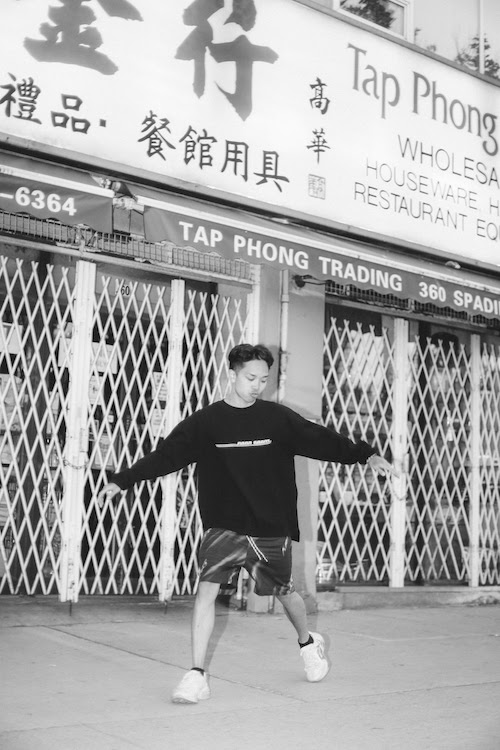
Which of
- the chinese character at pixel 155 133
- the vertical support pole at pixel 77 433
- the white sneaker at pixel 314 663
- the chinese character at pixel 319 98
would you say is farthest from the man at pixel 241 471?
the chinese character at pixel 319 98

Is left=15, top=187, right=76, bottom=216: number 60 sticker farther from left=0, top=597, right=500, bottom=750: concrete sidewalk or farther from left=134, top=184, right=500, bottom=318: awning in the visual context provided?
left=0, top=597, right=500, bottom=750: concrete sidewalk

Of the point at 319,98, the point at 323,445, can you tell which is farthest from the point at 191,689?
the point at 319,98

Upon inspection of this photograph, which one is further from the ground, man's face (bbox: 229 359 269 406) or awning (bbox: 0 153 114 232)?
awning (bbox: 0 153 114 232)

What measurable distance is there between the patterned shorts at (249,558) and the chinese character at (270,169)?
3829mm

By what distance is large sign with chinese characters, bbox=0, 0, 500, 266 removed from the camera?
7375mm

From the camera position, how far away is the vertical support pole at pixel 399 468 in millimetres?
10055

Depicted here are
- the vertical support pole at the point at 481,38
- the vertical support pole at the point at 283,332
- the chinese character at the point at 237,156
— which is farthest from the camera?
the vertical support pole at the point at 481,38

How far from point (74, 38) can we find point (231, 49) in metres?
1.54

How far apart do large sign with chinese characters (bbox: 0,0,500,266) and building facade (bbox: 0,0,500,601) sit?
0.07 feet

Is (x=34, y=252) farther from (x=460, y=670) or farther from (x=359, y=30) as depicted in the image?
(x=460, y=670)

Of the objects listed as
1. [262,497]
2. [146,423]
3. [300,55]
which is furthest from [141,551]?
[300,55]

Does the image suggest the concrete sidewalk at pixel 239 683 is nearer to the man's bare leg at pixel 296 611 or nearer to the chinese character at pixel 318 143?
the man's bare leg at pixel 296 611

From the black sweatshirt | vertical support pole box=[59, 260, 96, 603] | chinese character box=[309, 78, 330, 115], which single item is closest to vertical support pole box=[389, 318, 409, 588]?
chinese character box=[309, 78, 330, 115]

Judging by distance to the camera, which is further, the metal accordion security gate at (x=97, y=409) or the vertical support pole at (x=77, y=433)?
the metal accordion security gate at (x=97, y=409)
